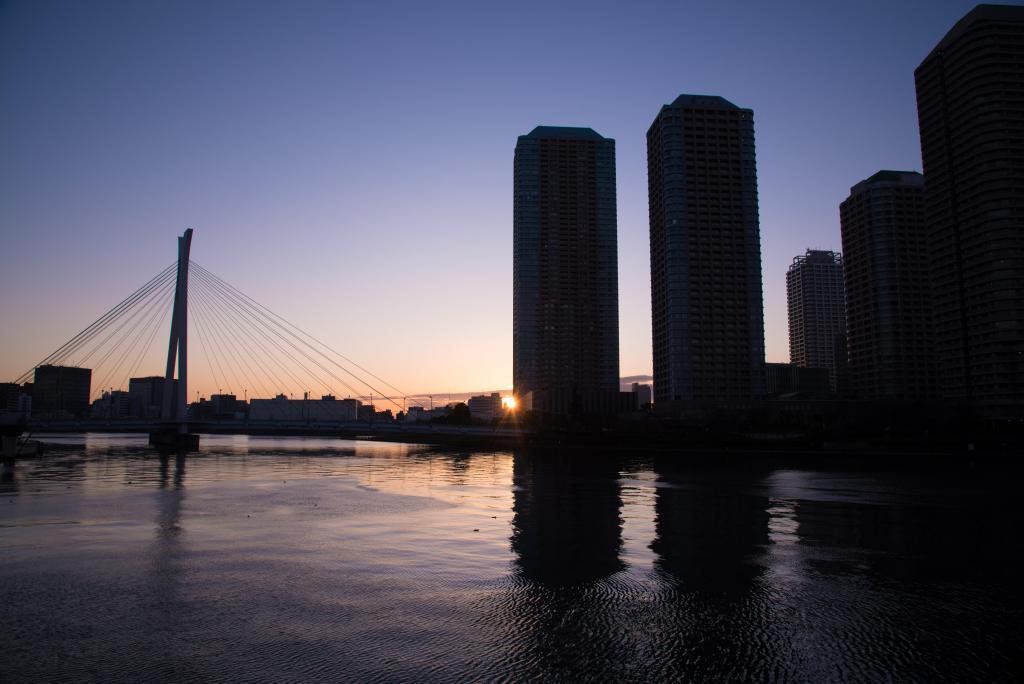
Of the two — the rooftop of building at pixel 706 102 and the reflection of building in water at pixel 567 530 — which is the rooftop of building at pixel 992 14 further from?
the reflection of building in water at pixel 567 530

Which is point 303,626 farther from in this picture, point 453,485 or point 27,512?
point 453,485

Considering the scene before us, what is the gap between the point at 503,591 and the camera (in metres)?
13.5

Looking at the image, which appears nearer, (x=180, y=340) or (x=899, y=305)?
(x=180, y=340)

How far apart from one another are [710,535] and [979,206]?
16929 cm

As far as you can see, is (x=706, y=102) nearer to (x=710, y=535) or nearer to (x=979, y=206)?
(x=979, y=206)

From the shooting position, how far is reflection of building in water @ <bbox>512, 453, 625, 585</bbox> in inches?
623

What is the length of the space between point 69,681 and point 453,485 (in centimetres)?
3079

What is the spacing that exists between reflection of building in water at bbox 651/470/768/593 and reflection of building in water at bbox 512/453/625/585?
1.63m

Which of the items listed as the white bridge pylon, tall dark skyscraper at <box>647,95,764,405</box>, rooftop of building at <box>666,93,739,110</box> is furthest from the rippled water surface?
rooftop of building at <box>666,93,739,110</box>

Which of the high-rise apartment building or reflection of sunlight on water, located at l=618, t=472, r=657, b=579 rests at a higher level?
the high-rise apartment building

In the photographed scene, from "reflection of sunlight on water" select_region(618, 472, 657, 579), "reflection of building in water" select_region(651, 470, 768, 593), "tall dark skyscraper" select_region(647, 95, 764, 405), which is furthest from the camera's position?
"tall dark skyscraper" select_region(647, 95, 764, 405)

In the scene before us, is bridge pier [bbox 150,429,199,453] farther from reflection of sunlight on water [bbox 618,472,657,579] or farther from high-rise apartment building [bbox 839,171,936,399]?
high-rise apartment building [bbox 839,171,936,399]

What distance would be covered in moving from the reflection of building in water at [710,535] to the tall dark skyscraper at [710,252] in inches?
5370

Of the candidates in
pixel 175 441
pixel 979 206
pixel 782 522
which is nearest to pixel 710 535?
pixel 782 522
